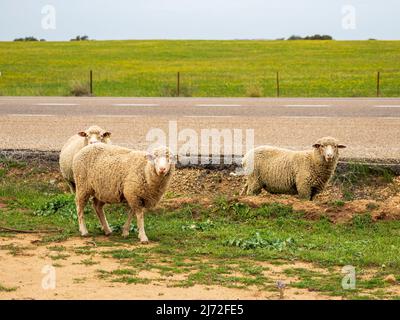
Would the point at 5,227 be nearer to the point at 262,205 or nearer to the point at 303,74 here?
the point at 262,205

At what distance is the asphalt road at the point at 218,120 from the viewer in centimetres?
1631

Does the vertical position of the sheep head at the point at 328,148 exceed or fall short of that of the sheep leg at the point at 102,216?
it exceeds it

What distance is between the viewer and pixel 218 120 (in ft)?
64.7

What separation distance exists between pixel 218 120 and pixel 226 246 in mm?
9696

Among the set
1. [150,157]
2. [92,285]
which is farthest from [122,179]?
[92,285]

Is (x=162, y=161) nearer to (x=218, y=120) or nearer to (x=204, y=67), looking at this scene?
(x=218, y=120)

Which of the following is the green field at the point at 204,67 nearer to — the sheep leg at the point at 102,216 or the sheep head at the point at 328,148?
the sheep head at the point at 328,148

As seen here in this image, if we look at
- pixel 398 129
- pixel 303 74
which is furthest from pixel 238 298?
pixel 303 74

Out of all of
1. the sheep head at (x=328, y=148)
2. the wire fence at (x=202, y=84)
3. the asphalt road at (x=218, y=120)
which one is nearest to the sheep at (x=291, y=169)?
the sheep head at (x=328, y=148)

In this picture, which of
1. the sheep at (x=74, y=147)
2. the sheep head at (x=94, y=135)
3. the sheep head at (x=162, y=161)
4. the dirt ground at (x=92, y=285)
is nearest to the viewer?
the dirt ground at (x=92, y=285)

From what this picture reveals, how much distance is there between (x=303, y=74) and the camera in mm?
47656

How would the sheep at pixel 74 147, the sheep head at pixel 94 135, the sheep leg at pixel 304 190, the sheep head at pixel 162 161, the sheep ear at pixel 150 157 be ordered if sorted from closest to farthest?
the sheep head at pixel 162 161
the sheep ear at pixel 150 157
the sheep leg at pixel 304 190
the sheep head at pixel 94 135
the sheep at pixel 74 147
